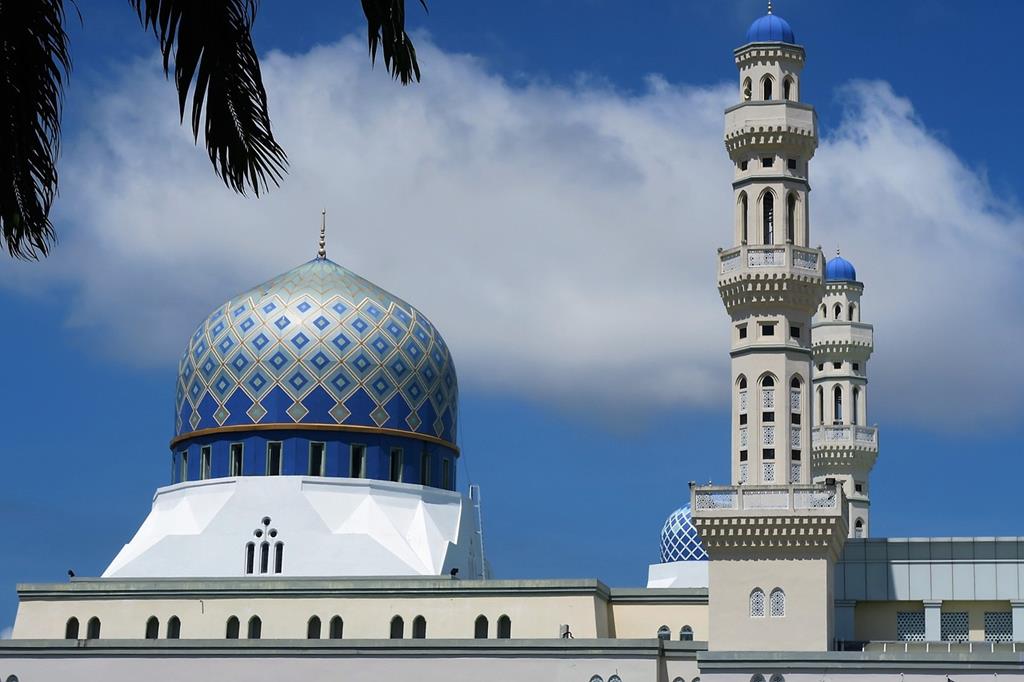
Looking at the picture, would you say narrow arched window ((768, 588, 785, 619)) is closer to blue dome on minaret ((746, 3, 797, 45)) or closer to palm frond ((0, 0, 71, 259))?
blue dome on minaret ((746, 3, 797, 45))

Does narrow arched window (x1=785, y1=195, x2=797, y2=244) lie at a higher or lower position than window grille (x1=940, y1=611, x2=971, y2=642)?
higher

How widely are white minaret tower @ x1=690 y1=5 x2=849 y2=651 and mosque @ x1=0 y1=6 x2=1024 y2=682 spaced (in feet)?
0.13

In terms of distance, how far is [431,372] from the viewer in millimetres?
41312

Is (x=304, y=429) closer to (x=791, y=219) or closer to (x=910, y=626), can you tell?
(x=791, y=219)

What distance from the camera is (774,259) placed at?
32.2 meters

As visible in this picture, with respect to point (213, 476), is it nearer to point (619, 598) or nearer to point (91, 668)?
point (91, 668)

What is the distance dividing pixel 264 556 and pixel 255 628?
225 cm

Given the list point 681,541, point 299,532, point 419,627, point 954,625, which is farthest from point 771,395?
point 681,541

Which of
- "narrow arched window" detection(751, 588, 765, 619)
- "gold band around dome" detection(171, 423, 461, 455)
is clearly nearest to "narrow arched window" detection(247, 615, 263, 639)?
"gold band around dome" detection(171, 423, 461, 455)

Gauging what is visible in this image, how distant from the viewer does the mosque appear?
1218 inches

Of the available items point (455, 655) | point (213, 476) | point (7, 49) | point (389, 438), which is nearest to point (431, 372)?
point (389, 438)

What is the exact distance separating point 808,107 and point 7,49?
25164 millimetres

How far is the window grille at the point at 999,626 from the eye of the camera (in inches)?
1262

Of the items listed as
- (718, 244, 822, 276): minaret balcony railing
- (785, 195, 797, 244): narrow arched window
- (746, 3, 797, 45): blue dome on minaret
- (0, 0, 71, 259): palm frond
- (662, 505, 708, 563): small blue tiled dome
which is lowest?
(0, 0, 71, 259): palm frond
